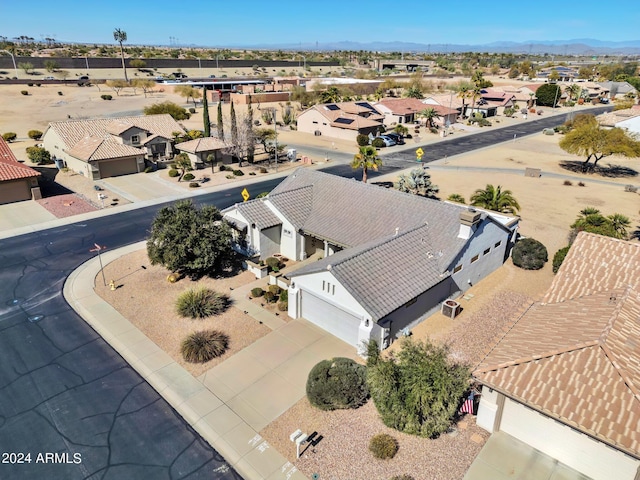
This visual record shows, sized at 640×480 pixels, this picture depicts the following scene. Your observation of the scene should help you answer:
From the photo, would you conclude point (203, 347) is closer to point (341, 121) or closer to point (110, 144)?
point (110, 144)

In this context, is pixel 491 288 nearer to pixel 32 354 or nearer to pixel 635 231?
pixel 635 231

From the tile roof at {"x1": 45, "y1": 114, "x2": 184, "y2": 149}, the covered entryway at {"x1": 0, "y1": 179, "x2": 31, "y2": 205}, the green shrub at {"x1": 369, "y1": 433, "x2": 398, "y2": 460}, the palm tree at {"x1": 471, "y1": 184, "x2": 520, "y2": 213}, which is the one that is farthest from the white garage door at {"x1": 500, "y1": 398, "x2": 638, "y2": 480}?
the tile roof at {"x1": 45, "y1": 114, "x2": 184, "y2": 149}

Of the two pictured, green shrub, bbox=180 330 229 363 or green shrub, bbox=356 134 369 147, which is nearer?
green shrub, bbox=180 330 229 363

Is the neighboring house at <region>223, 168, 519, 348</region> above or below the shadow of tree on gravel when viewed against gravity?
above

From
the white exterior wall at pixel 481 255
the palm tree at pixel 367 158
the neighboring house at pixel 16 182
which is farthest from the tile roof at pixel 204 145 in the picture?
the white exterior wall at pixel 481 255

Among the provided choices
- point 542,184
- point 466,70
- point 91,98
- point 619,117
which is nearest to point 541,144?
point 619,117

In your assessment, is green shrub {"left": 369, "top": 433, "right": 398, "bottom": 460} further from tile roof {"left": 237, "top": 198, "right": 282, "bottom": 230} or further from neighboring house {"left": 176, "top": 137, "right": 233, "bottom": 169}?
neighboring house {"left": 176, "top": 137, "right": 233, "bottom": 169}

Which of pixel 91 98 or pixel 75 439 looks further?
pixel 91 98
